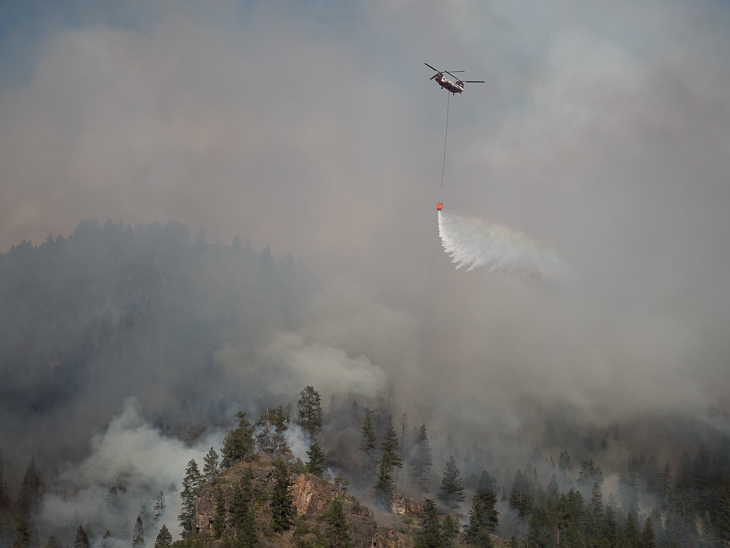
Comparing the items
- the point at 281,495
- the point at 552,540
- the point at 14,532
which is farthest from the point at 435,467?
the point at 14,532

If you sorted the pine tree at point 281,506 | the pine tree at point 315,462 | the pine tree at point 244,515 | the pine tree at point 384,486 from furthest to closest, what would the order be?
the pine tree at point 384,486
the pine tree at point 315,462
the pine tree at point 281,506
the pine tree at point 244,515

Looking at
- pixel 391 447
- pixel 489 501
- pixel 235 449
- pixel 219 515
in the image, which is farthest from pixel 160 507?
pixel 489 501

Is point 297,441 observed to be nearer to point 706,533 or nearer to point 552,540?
point 552,540

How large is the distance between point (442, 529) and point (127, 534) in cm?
10079

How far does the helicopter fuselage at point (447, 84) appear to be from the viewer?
4641 inches

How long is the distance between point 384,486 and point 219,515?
208 ft

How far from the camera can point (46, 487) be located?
191000mm

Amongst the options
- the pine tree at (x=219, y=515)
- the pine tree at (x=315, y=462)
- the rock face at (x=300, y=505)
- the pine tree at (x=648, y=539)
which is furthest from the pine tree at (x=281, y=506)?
the pine tree at (x=648, y=539)

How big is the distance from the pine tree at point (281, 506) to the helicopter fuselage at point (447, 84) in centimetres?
8892

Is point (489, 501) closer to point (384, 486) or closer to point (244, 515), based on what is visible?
point (384, 486)

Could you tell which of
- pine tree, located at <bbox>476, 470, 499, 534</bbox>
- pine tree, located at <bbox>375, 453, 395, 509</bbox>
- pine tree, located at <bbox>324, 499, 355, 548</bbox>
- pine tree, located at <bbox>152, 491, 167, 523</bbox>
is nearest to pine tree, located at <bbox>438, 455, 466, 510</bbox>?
pine tree, located at <bbox>476, 470, 499, 534</bbox>

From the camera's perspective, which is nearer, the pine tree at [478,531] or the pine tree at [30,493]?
the pine tree at [478,531]

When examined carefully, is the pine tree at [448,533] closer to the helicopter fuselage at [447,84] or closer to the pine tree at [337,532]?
the pine tree at [337,532]

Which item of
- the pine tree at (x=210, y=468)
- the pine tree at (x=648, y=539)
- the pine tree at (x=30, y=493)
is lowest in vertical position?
the pine tree at (x=30, y=493)
